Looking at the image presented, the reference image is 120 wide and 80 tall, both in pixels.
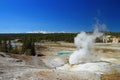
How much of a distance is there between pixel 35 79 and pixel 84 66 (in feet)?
25.9

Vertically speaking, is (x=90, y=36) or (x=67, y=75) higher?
(x=90, y=36)

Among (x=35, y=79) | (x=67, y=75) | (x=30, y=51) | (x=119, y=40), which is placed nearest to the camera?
(x=35, y=79)

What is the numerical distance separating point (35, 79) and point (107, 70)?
7434mm

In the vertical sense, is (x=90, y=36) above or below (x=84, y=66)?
above

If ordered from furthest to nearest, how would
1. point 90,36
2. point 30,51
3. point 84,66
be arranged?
point 30,51, point 90,36, point 84,66

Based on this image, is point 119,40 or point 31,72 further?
point 119,40

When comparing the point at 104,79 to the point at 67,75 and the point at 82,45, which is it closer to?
the point at 67,75

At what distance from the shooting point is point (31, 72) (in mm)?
19266

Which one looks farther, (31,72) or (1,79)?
(31,72)

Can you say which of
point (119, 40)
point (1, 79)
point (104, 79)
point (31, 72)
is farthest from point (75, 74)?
point (119, 40)

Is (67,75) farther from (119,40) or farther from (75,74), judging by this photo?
(119,40)

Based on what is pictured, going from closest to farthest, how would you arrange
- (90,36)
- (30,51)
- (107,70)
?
(107,70) < (90,36) < (30,51)

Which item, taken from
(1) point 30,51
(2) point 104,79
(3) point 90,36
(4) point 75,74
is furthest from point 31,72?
(1) point 30,51

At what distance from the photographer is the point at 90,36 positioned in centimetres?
3797
